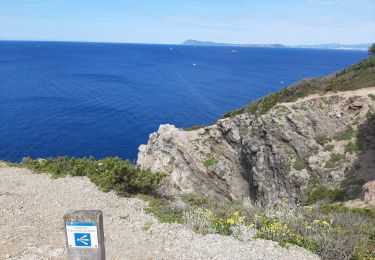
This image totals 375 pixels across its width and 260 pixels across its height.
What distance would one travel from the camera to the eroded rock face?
92.9 feet

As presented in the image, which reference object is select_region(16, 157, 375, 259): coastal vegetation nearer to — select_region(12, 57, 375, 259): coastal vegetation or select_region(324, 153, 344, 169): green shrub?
select_region(12, 57, 375, 259): coastal vegetation

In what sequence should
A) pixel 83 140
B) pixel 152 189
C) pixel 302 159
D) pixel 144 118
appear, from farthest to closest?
pixel 144 118
pixel 83 140
pixel 302 159
pixel 152 189

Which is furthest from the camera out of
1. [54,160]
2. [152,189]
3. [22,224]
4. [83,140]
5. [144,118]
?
[144,118]

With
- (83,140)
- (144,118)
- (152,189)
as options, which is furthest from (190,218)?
(144,118)

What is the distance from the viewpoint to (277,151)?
2983cm

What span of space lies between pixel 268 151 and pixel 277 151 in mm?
790

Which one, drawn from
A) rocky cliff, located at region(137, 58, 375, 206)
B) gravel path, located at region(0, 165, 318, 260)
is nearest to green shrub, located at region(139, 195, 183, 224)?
gravel path, located at region(0, 165, 318, 260)

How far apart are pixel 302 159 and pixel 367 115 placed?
7.23 metres

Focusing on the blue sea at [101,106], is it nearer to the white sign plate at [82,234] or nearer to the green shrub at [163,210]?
the green shrub at [163,210]

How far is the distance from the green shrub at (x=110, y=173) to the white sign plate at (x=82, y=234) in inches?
395

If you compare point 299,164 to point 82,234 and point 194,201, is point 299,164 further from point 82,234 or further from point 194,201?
point 82,234

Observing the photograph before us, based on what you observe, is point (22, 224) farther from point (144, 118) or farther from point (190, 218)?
point (144, 118)

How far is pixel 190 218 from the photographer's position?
508 inches

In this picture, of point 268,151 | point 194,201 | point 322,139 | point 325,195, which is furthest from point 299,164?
point 194,201
